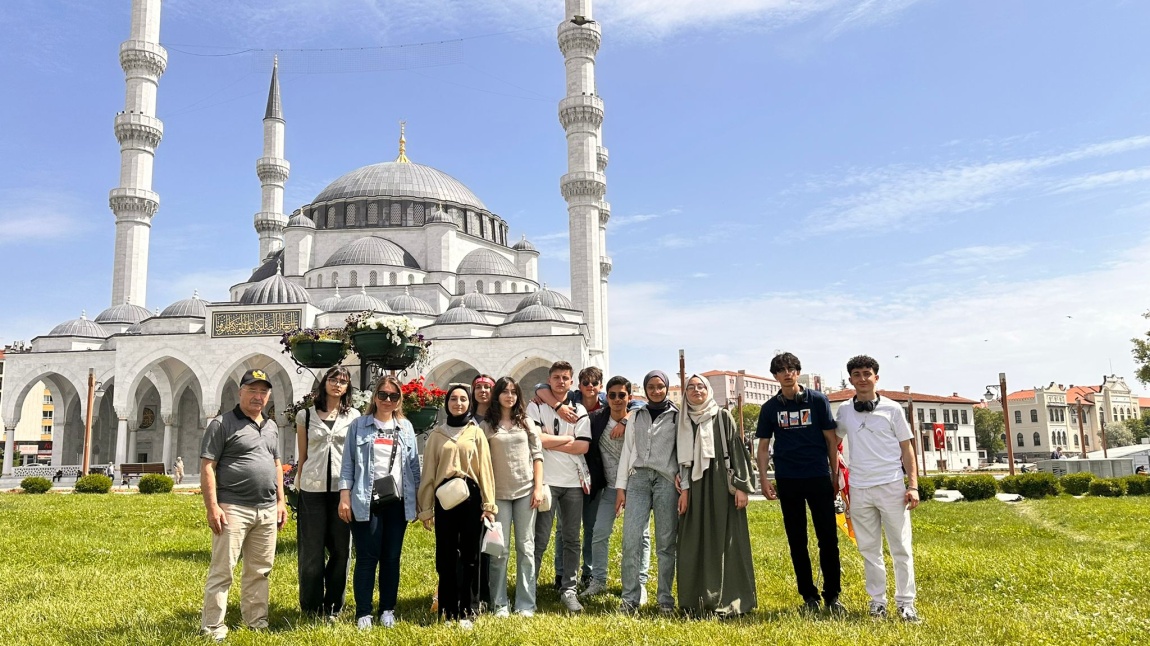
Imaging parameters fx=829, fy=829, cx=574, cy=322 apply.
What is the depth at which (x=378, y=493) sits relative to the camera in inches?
185

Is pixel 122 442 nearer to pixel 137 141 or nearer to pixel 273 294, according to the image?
pixel 273 294

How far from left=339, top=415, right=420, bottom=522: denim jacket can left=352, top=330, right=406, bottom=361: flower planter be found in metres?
2.89

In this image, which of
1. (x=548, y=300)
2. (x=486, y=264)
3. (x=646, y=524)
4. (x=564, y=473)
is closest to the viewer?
(x=646, y=524)

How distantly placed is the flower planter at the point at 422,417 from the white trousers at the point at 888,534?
15.2ft

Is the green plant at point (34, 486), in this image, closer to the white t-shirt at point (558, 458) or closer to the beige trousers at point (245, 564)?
the beige trousers at point (245, 564)

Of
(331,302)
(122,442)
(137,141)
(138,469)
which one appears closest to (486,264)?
(331,302)

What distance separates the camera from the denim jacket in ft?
15.2

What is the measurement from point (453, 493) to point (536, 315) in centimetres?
2639

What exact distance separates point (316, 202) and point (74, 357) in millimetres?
14360

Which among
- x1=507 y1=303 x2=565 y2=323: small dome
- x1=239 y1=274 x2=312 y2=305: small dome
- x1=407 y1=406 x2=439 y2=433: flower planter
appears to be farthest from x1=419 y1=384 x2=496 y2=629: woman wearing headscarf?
x1=239 y1=274 x2=312 y2=305: small dome

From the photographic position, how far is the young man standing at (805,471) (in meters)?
4.91

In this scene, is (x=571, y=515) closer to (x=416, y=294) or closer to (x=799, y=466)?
(x=799, y=466)

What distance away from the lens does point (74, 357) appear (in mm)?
31297

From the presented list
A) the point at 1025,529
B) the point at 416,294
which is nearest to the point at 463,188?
the point at 416,294
